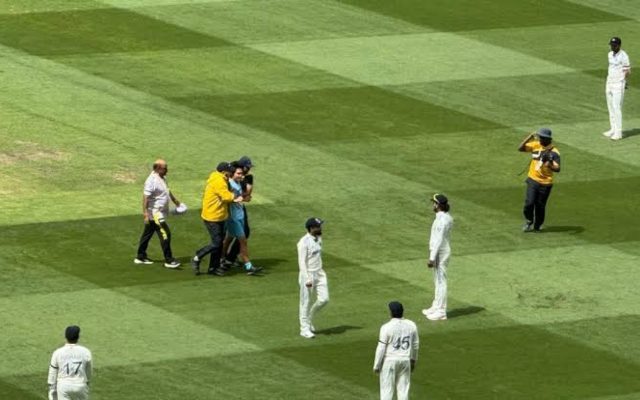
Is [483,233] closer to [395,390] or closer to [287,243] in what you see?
[287,243]

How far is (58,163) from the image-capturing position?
3912 cm

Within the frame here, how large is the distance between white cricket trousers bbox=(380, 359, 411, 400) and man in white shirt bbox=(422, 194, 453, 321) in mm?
4595

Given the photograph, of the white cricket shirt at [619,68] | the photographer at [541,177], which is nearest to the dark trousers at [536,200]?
the photographer at [541,177]

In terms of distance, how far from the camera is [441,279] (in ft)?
100

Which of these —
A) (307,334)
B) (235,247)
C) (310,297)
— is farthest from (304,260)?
(235,247)

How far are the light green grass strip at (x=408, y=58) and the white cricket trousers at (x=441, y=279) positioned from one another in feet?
50.2

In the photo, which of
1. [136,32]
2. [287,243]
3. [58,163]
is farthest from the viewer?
[136,32]

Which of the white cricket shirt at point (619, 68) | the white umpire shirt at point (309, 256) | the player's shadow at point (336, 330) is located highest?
the white cricket shirt at point (619, 68)

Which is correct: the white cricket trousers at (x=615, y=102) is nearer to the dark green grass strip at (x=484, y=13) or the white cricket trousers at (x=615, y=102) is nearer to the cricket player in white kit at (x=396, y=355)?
the dark green grass strip at (x=484, y=13)

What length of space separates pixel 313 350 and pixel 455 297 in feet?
12.6

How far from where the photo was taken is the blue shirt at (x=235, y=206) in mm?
32906

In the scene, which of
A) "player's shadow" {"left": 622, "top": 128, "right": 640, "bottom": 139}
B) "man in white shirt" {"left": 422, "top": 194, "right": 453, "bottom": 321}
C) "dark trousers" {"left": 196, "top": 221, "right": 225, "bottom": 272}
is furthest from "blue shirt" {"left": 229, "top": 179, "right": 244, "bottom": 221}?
"player's shadow" {"left": 622, "top": 128, "right": 640, "bottom": 139}

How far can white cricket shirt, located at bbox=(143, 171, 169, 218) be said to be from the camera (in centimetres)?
3288

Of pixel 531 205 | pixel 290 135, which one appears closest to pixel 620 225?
pixel 531 205
